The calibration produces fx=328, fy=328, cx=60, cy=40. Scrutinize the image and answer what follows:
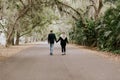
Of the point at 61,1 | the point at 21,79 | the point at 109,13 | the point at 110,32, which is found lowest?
the point at 21,79

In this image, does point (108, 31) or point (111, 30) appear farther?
point (111, 30)

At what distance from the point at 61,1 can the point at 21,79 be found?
28996 mm

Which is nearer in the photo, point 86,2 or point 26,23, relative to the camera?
point 86,2

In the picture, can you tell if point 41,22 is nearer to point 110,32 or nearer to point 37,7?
point 37,7

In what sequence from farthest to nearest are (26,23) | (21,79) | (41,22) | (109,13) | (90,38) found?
(41,22), (26,23), (90,38), (109,13), (21,79)

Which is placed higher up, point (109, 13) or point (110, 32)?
point (109, 13)

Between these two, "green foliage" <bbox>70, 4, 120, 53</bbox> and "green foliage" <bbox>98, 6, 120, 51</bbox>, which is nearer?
"green foliage" <bbox>98, 6, 120, 51</bbox>

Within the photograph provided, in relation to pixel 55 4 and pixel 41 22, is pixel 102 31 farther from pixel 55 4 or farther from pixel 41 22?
pixel 41 22

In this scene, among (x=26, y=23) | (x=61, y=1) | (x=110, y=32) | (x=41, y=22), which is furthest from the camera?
(x=41, y=22)

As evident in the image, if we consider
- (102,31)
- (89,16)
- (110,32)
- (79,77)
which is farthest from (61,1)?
(79,77)

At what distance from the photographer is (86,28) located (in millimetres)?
37531

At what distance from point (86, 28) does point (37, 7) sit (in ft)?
20.0

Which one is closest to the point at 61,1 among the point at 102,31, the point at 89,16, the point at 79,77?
the point at 89,16

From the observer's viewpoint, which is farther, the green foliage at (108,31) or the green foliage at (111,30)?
the green foliage at (108,31)
